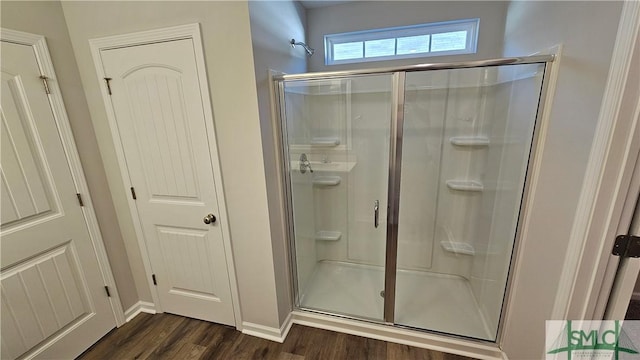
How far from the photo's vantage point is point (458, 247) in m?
2.29

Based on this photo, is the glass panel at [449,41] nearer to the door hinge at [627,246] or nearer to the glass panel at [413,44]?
the glass panel at [413,44]

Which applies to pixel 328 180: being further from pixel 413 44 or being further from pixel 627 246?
pixel 627 246

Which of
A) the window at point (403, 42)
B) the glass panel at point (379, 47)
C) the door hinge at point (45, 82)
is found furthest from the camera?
the glass panel at point (379, 47)

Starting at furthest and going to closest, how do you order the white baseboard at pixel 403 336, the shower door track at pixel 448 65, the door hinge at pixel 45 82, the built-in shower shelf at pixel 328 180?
the built-in shower shelf at pixel 328 180 < the white baseboard at pixel 403 336 < the door hinge at pixel 45 82 < the shower door track at pixel 448 65

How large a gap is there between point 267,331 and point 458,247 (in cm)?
179

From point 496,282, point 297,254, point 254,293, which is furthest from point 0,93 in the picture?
point 496,282

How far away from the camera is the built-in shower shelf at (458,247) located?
7.37 feet

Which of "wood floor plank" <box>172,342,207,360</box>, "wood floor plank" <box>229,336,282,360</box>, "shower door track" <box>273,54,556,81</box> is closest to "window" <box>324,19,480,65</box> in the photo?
"shower door track" <box>273,54,556,81</box>

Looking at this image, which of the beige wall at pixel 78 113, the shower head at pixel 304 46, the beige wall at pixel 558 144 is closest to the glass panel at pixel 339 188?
the shower head at pixel 304 46

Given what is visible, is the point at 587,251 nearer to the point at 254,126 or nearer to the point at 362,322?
the point at 362,322

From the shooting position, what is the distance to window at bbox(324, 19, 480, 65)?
2045 millimetres

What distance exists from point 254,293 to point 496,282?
1710 millimetres

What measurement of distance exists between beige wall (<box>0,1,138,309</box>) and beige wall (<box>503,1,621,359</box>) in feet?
8.96

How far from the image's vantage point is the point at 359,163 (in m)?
2.31
